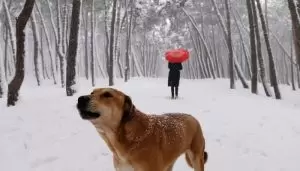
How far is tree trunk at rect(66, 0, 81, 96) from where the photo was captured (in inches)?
532

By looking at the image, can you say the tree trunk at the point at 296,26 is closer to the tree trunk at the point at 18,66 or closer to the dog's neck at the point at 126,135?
the tree trunk at the point at 18,66

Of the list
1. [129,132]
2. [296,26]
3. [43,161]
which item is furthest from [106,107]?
[296,26]

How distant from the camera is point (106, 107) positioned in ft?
12.5

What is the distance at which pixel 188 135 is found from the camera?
5.03 metres

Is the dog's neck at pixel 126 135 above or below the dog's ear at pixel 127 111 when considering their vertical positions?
below

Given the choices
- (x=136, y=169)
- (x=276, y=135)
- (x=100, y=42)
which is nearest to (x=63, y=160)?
(x=136, y=169)

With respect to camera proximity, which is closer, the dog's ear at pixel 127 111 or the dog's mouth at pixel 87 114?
the dog's mouth at pixel 87 114

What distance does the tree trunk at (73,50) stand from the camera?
13.5 meters

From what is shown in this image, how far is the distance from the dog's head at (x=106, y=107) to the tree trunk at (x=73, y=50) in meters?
9.75

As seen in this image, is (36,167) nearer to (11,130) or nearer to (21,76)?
(11,130)

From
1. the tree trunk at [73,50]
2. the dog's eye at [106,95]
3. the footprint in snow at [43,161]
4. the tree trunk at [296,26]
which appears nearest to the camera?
the dog's eye at [106,95]

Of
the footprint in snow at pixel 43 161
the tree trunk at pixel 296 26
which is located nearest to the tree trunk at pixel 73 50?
the footprint in snow at pixel 43 161

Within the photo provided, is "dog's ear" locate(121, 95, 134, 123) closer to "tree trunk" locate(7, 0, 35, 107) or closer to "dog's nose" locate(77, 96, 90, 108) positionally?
"dog's nose" locate(77, 96, 90, 108)

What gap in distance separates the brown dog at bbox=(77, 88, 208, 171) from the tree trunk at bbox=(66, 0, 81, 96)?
924cm
